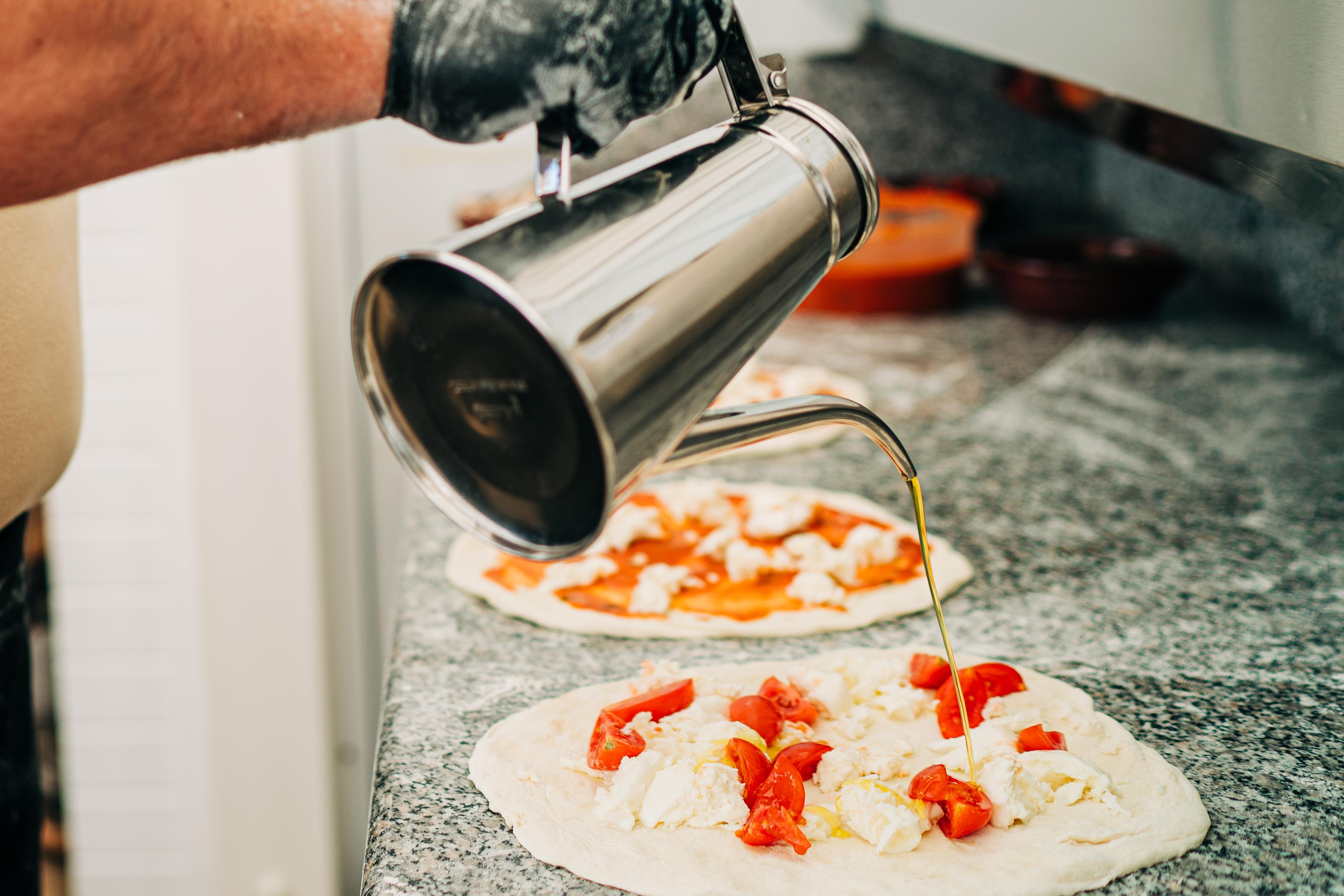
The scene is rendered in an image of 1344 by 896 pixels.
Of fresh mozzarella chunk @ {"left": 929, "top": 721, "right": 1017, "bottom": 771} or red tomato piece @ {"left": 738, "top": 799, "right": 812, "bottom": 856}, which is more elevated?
red tomato piece @ {"left": 738, "top": 799, "right": 812, "bottom": 856}

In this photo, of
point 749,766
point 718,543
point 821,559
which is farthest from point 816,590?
point 749,766

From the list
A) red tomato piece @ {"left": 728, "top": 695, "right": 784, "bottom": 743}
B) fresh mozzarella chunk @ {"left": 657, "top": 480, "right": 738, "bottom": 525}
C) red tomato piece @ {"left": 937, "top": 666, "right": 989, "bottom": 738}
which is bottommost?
fresh mozzarella chunk @ {"left": 657, "top": 480, "right": 738, "bottom": 525}

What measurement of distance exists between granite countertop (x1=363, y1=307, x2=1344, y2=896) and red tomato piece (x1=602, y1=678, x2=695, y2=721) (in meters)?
0.12

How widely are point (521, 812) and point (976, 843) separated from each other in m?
0.35

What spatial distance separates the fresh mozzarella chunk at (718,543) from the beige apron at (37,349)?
730 mm

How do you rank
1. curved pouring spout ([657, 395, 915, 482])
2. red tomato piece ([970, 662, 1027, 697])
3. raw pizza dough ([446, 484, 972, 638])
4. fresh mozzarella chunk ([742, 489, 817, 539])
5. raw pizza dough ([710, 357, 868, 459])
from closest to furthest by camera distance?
curved pouring spout ([657, 395, 915, 482]) < red tomato piece ([970, 662, 1027, 697]) < raw pizza dough ([446, 484, 972, 638]) < fresh mozzarella chunk ([742, 489, 817, 539]) < raw pizza dough ([710, 357, 868, 459])

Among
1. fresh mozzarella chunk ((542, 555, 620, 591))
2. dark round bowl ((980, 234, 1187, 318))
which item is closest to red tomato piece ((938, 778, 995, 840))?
fresh mozzarella chunk ((542, 555, 620, 591))

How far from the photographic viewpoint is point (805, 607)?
4.21 ft

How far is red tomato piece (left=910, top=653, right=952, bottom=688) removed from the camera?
42.8 inches

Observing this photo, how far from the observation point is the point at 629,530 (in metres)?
1.44

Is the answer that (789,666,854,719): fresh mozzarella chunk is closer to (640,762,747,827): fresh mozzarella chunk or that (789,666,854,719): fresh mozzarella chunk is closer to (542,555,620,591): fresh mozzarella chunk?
(640,762,747,827): fresh mozzarella chunk

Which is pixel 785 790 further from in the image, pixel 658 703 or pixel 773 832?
pixel 658 703

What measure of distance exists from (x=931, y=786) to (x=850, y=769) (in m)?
0.08

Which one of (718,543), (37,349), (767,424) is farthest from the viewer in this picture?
(718,543)
